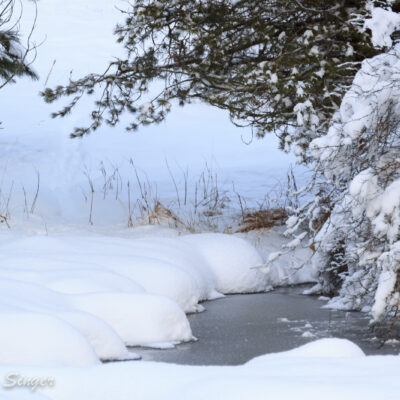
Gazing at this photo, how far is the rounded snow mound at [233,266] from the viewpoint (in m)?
5.32

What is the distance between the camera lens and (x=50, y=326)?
9.33 feet

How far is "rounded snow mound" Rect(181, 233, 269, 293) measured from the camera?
5324mm

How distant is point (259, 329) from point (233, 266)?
4.55 feet

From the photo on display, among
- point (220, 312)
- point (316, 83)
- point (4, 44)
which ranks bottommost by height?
point (220, 312)

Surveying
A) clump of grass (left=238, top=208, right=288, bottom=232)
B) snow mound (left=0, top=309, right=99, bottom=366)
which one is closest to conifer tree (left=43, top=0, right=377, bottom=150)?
clump of grass (left=238, top=208, right=288, bottom=232)

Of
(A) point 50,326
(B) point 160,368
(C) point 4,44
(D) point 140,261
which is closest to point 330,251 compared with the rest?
(D) point 140,261

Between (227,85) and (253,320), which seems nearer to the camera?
(253,320)

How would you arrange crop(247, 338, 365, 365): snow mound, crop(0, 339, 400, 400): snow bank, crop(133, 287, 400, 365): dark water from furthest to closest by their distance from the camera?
crop(133, 287, 400, 365): dark water < crop(247, 338, 365, 365): snow mound < crop(0, 339, 400, 400): snow bank

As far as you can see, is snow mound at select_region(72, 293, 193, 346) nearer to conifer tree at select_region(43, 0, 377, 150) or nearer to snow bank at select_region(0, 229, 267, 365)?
snow bank at select_region(0, 229, 267, 365)

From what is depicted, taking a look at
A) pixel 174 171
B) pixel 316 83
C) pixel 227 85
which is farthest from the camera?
pixel 174 171

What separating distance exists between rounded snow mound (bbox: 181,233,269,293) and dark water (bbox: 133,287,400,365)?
22cm

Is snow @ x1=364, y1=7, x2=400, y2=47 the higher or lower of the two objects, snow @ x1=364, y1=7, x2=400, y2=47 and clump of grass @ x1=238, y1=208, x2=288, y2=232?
the higher

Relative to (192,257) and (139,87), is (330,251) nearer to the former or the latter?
(192,257)

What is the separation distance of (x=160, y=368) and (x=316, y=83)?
4.09m
